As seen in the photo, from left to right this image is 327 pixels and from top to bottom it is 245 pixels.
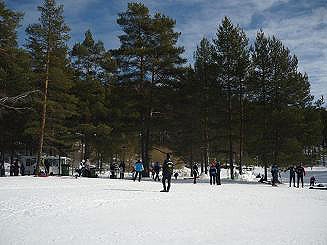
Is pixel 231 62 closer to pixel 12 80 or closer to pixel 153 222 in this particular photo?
pixel 12 80

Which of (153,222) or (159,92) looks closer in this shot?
(153,222)

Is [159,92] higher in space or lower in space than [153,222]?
higher

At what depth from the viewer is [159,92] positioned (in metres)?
33.2

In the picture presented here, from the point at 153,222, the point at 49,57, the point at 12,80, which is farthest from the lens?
the point at 12,80

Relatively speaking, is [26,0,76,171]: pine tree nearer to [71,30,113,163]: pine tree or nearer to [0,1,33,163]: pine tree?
[0,1,33,163]: pine tree

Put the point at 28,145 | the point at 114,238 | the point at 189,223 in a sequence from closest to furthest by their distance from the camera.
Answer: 1. the point at 114,238
2. the point at 189,223
3. the point at 28,145

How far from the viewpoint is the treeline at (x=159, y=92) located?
29219 millimetres

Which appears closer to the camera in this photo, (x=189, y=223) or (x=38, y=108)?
(x=189, y=223)

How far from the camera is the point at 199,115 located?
126 ft

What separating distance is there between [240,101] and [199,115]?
6252 mm

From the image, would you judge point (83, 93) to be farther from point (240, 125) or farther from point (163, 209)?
point (163, 209)

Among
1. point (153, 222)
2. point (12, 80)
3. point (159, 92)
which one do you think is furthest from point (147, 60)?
point (153, 222)

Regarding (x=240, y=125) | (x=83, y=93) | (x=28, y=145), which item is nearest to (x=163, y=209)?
(x=240, y=125)

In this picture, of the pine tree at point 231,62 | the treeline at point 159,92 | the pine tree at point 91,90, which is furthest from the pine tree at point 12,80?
the pine tree at point 231,62
